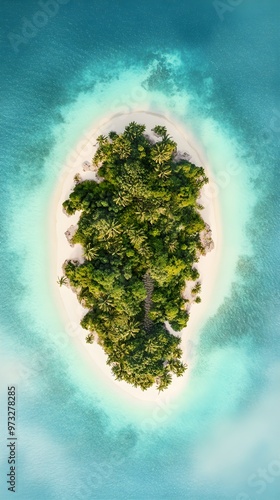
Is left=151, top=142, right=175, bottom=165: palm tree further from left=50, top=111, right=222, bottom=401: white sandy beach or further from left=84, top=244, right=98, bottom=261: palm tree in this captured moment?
left=84, top=244, right=98, bottom=261: palm tree

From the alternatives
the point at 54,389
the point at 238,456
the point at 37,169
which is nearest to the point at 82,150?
the point at 37,169

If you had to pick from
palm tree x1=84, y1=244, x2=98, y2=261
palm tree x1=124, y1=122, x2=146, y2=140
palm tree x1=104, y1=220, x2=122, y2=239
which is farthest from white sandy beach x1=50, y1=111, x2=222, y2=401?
palm tree x1=104, y1=220, x2=122, y2=239

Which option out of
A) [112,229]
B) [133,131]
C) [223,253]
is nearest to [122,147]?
[133,131]

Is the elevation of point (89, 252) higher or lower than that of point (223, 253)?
lower

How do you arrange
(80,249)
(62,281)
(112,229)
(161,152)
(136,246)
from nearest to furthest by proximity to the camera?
(112,229)
(161,152)
(136,246)
(62,281)
(80,249)

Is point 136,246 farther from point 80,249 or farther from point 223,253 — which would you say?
point 223,253

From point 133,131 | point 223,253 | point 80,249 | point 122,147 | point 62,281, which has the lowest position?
point 62,281
